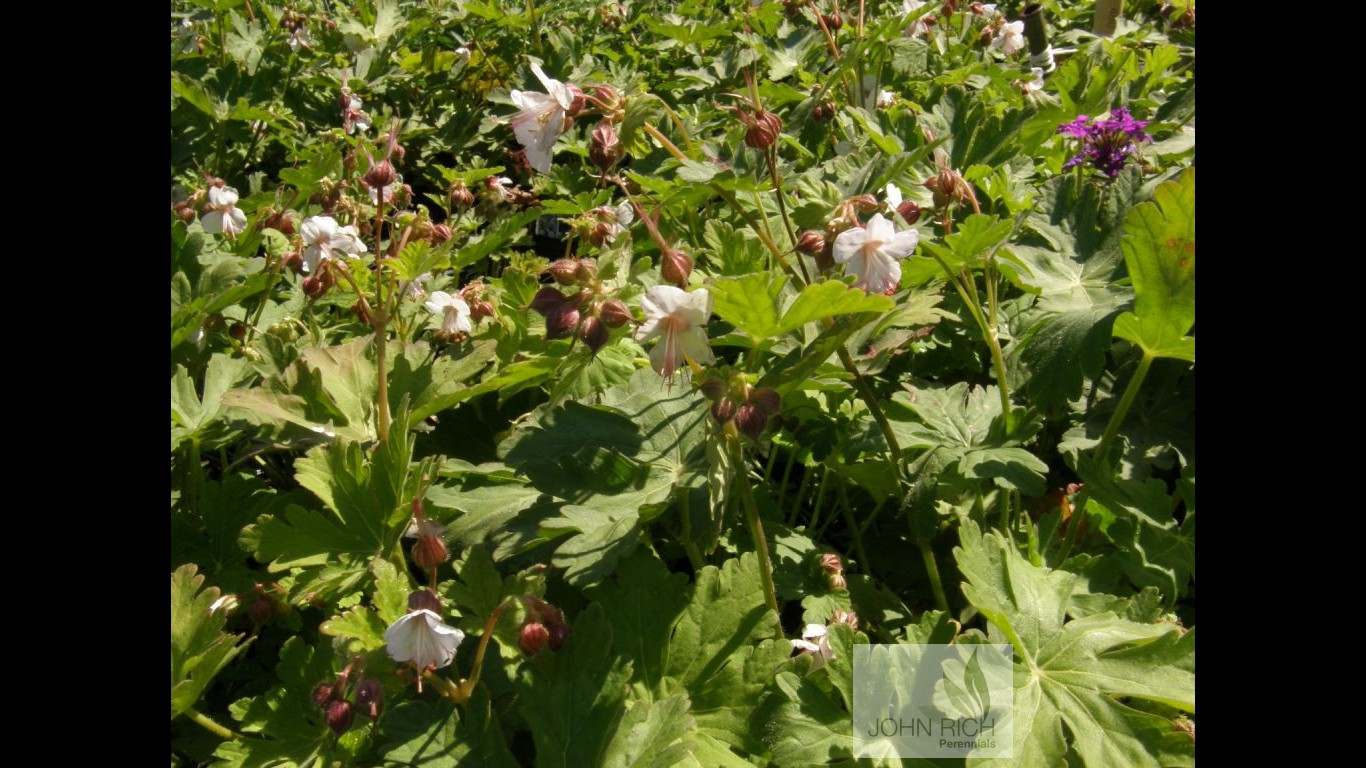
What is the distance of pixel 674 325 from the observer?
1.27 metres

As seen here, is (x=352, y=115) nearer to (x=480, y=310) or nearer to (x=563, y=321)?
(x=480, y=310)

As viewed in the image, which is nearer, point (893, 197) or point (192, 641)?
point (192, 641)

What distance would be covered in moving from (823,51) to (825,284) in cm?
225

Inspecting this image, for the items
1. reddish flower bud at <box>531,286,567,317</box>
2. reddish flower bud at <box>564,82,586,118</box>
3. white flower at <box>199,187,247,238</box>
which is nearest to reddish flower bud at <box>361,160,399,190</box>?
white flower at <box>199,187,247,238</box>

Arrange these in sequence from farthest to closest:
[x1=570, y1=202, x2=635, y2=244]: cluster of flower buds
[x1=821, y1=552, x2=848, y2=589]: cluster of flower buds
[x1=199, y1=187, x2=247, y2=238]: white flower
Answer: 1. [x1=199, y1=187, x2=247, y2=238]: white flower
2. [x1=570, y1=202, x2=635, y2=244]: cluster of flower buds
3. [x1=821, y1=552, x2=848, y2=589]: cluster of flower buds

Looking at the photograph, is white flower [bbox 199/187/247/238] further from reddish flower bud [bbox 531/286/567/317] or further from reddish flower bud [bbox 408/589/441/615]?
reddish flower bud [bbox 408/589/441/615]

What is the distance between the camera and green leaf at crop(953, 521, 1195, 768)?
1180 millimetres

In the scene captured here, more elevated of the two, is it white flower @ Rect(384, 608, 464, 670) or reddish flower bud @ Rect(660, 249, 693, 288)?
reddish flower bud @ Rect(660, 249, 693, 288)

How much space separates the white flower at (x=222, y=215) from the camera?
8.06 ft

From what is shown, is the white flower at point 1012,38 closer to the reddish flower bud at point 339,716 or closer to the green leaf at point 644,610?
the green leaf at point 644,610

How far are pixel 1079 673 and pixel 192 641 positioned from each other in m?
Answer: 1.23

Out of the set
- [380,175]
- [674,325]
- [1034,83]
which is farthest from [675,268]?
[1034,83]

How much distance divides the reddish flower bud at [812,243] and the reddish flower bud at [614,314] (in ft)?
0.91
